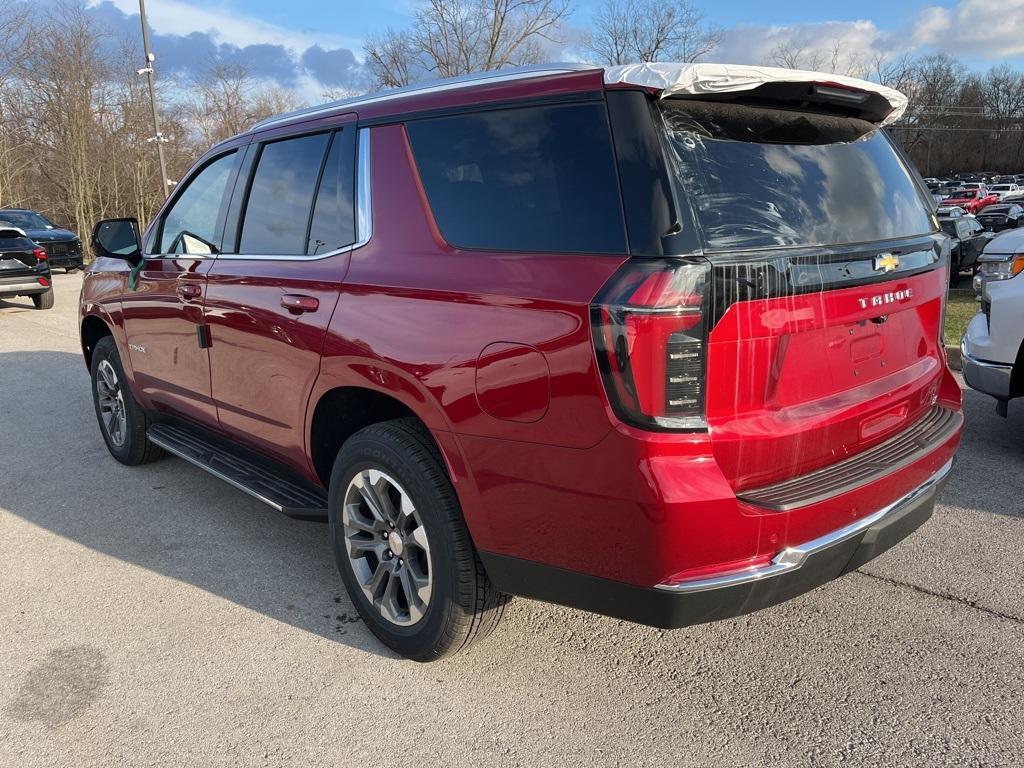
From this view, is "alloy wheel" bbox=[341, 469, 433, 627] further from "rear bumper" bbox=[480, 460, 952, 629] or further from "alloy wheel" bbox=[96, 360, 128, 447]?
"alloy wheel" bbox=[96, 360, 128, 447]

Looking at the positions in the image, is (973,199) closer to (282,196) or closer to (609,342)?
(282,196)

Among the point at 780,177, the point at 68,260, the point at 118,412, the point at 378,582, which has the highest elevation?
the point at 780,177

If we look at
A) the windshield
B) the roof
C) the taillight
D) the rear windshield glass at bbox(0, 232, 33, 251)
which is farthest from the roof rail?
the windshield

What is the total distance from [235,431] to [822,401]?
8.61ft

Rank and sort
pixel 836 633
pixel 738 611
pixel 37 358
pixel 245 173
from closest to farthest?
pixel 738 611 < pixel 836 633 < pixel 245 173 < pixel 37 358

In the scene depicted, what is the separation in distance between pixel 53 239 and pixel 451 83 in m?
19.8

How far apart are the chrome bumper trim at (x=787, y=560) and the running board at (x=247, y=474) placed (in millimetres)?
1642

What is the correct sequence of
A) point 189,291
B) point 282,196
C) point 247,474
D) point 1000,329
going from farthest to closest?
point 1000,329 < point 189,291 < point 247,474 < point 282,196

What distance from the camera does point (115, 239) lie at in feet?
15.0

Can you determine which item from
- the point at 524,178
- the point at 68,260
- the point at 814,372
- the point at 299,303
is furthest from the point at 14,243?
the point at 814,372

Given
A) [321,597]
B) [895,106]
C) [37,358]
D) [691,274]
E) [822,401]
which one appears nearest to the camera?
[691,274]

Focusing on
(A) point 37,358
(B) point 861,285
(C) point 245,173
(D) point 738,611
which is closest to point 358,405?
(C) point 245,173

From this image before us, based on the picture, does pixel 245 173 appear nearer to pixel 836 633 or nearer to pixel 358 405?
pixel 358 405

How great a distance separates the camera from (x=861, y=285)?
243 centimetres
